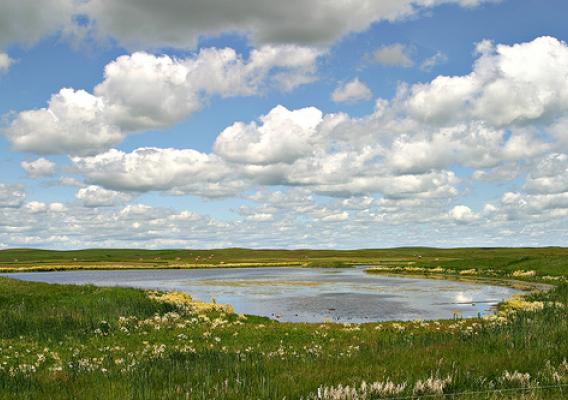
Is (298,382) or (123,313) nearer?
(298,382)

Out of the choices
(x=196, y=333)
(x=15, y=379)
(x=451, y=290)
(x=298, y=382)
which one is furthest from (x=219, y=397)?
(x=451, y=290)

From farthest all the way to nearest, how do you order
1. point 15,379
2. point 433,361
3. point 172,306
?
point 172,306 → point 15,379 → point 433,361

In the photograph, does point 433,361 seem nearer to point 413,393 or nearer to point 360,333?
point 413,393

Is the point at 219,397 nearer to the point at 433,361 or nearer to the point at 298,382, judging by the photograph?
the point at 298,382

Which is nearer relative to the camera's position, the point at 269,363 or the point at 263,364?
the point at 263,364

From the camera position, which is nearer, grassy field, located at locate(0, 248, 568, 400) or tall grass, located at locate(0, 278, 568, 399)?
grassy field, located at locate(0, 248, 568, 400)

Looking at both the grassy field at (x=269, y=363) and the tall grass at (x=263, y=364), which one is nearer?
the grassy field at (x=269, y=363)

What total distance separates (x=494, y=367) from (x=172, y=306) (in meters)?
24.5

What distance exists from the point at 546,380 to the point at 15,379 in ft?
32.2

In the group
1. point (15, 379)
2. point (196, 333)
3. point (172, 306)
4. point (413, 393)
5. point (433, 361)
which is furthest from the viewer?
point (172, 306)

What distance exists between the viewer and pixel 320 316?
35469 mm

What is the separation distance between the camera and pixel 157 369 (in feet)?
34.8

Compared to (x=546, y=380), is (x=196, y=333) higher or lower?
lower

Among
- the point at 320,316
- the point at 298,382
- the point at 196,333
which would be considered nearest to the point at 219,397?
the point at 298,382
